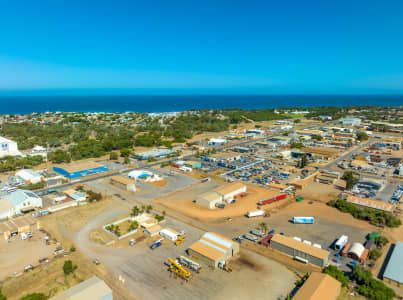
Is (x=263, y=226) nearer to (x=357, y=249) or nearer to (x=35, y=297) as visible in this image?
(x=357, y=249)

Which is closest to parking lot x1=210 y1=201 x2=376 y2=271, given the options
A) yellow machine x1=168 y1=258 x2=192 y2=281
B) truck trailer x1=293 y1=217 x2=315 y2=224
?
truck trailer x1=293 y1=217 x2=315 y2=224

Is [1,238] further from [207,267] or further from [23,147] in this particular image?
[23,147]

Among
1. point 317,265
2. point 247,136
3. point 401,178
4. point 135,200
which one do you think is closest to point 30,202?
point 135,200

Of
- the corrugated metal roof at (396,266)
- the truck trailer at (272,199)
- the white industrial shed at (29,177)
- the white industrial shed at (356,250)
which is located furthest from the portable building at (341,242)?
the white industrial shed at (29,177)

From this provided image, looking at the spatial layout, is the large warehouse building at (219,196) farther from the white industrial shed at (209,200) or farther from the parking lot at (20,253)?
the parking lot at (20,253)

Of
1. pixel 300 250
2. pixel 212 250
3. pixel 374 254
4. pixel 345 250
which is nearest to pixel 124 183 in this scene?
pixel 212 250

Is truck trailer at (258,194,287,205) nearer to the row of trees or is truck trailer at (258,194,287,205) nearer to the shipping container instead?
the shipping container
